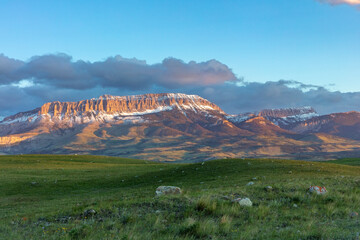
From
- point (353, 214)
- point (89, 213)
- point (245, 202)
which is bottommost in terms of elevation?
point (353, 214)

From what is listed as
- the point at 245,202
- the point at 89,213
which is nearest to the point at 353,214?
the point at 245,202

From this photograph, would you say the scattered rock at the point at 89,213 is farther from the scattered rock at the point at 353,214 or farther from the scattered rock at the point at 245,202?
the scattered rock at the point at 353,214

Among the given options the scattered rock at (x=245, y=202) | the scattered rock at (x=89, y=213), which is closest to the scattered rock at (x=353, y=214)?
the scattered rock at (x=245, y=202)

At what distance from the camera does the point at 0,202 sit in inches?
1062

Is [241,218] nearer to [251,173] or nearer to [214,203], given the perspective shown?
[214,203]

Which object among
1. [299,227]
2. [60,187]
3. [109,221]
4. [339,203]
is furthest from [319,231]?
[60,187]

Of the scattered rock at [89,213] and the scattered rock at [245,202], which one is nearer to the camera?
the scattered rock at [89,213]

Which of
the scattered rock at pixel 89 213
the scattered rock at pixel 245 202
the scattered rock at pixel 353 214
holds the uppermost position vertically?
the scattered rock at pixel 89 213

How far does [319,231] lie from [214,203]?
494cm

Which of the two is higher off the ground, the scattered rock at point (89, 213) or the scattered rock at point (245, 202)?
the scattered rock at point (89, 213)

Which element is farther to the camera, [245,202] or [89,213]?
[245,202]

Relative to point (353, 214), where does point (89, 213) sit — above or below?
above

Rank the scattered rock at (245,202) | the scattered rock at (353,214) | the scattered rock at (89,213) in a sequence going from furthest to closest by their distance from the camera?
the scattered rock at (245,202) < the scattered rock at (353,214) < the scattered rock at (89,213)

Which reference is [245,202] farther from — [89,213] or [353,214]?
[89,213]
